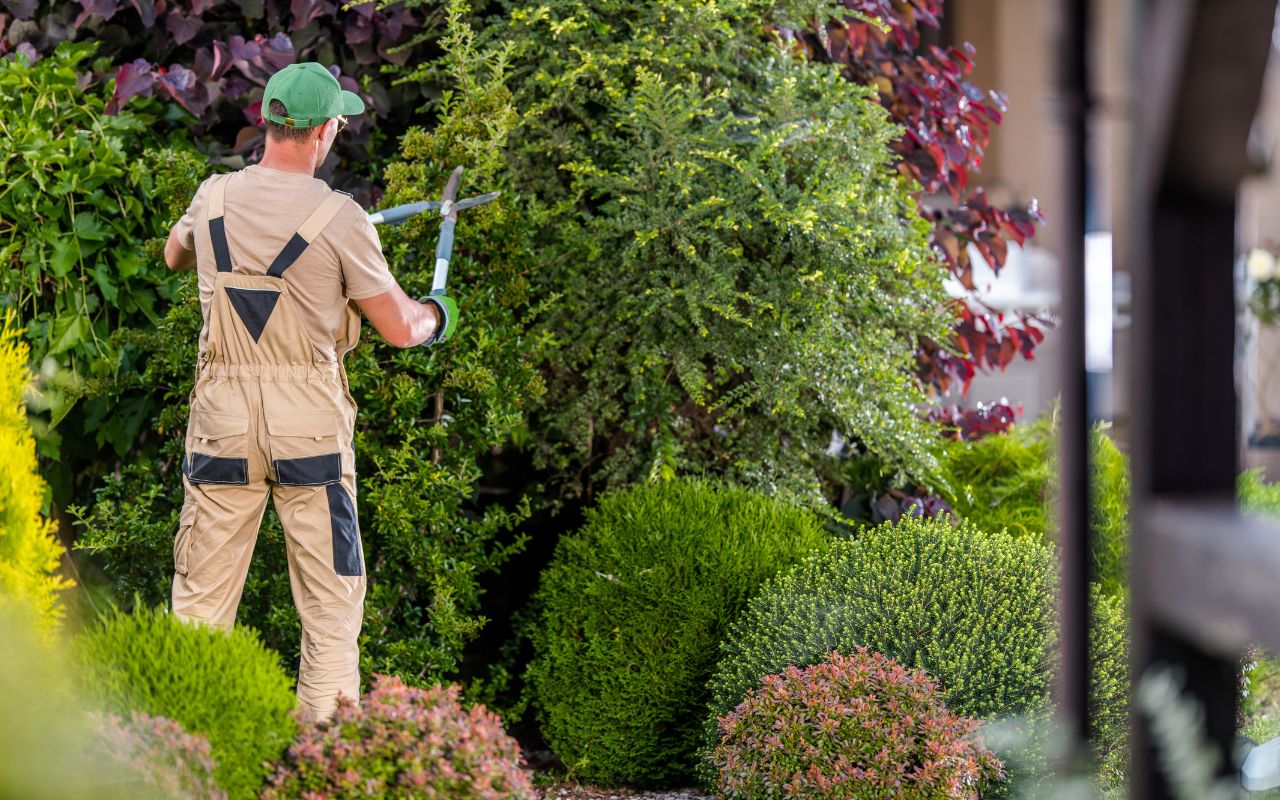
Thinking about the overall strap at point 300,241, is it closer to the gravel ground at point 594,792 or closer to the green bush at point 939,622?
the green bush at point 939,622

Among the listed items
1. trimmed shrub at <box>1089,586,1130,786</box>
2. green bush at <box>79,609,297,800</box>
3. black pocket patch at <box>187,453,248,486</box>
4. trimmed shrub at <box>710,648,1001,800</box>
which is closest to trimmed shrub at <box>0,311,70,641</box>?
green bush at <box>79,609,297,800</box>

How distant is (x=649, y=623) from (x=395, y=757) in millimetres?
1632

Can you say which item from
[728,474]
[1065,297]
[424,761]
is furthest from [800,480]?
[1065,297]

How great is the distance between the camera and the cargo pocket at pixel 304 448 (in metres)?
3.32

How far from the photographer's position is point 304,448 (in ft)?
11.0

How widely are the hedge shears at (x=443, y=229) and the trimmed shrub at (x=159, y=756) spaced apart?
1.47 meters

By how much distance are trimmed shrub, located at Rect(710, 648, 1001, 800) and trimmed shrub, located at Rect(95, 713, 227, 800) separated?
1.52 metres

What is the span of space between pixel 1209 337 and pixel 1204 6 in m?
0.29

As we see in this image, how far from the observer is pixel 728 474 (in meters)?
4.62

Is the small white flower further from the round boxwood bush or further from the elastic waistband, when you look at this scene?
→ the elastic waistband

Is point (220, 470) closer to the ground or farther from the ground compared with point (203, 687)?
farther from the ground

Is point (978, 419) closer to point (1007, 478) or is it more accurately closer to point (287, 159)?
point (1007, 478)

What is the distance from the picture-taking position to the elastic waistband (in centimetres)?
333

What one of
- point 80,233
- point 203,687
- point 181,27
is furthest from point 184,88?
point 203,687
